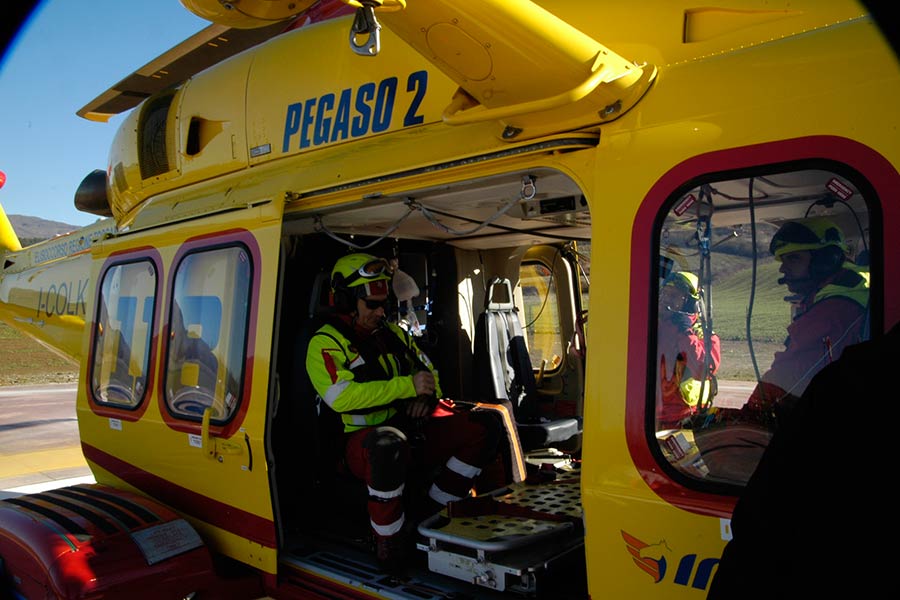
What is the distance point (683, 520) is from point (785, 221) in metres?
0.87

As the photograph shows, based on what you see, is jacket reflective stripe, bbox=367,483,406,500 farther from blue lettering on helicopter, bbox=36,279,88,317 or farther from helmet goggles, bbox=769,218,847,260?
blue lettering on helicopter, bbox=36,279,88,317

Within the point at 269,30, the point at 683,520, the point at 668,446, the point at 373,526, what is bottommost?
the point at 373,526

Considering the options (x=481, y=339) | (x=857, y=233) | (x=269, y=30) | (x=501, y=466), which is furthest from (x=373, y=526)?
(x=269, y=30)

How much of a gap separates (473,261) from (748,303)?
315 cm

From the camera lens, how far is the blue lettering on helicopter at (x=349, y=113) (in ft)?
10.1

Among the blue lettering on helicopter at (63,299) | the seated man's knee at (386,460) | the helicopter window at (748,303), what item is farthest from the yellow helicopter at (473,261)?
the blue lettering on helicopter at (63,299)

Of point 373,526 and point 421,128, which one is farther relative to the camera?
point 373,526

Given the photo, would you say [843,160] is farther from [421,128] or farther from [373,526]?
[373,526]

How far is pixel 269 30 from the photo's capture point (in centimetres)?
496

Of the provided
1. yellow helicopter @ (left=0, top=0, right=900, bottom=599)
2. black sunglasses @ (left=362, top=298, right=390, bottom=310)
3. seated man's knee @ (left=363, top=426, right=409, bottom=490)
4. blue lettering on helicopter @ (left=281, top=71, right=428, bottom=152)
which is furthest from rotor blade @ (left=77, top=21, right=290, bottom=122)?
seated man's knee @ (left=363, top=426, right=409, bottom=490)

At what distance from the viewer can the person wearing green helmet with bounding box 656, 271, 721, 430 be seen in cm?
210

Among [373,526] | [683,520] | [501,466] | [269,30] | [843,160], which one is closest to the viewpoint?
[843,160]

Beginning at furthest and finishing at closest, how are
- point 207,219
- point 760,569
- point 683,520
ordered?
point 207,219, point 683,520, point 760,569

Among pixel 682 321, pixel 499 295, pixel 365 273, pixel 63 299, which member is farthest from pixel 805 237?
pixel 63 299
